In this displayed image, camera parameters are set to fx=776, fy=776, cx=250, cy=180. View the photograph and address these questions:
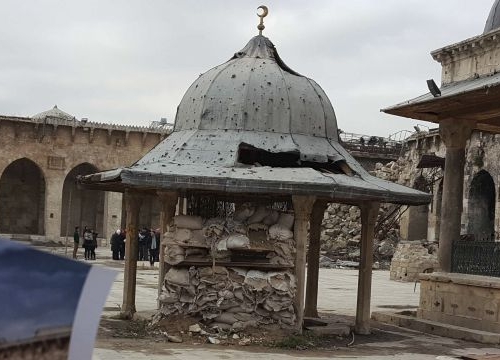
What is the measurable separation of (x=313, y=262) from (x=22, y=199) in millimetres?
29361

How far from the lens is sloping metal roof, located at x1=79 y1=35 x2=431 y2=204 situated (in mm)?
9672

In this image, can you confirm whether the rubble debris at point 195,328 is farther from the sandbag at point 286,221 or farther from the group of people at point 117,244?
the group of people at point 117,244

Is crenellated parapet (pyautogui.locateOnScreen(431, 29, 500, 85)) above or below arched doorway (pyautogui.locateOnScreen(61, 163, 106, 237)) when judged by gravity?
above

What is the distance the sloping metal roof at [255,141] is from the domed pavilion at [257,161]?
0.05 ft

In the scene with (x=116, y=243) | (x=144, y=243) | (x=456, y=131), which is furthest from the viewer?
(x=144, y=243)

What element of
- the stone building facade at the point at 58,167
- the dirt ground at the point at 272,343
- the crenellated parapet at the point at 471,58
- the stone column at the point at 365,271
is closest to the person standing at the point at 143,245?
the stone building facade at the point at 58,167

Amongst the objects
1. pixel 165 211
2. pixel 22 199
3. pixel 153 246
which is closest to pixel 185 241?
pixel 165 211

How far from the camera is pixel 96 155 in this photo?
37750mm

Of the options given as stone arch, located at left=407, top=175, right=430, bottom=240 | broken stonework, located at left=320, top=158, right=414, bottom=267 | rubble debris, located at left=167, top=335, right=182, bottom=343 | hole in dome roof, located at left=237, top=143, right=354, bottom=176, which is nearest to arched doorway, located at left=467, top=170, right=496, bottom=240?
stone arch, located at left=407, top=175, right=430, bottom=240

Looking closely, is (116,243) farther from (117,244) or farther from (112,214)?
(112,214)

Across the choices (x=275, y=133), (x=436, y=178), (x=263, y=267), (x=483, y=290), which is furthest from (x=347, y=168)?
(x=436, y=178)

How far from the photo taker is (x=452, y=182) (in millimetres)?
12906

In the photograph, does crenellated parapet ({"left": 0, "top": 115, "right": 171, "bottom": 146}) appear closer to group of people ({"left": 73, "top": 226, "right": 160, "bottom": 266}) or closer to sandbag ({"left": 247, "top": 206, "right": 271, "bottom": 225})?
group of people ({"left": 73, "top": 226, "right": 160, "bottom": 266})

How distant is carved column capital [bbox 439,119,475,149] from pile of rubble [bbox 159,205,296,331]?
3987mm
